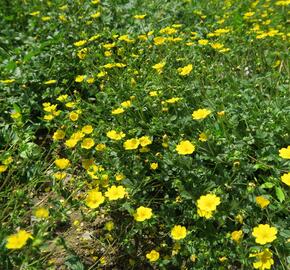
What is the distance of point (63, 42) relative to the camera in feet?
12.4

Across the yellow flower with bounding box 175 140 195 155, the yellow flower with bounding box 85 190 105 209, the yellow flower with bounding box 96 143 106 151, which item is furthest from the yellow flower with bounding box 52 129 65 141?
the yellow flower with bounding box 175 140 195 155

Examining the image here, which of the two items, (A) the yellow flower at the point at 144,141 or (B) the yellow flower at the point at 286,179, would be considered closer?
(B) the yellow flower at the point at 286,179

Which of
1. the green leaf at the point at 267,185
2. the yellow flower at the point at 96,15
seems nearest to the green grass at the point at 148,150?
the green leaf at the point at 267,185

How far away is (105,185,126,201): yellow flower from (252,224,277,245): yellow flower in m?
0.69

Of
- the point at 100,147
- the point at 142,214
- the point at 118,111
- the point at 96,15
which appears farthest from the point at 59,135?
the point at 96,15

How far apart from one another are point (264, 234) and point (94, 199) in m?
0.86

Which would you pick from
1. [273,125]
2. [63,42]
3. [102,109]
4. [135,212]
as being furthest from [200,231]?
[63,42]

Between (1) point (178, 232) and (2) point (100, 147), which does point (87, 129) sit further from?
(1) point (178, 232)

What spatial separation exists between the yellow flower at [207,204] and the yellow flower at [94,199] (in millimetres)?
506

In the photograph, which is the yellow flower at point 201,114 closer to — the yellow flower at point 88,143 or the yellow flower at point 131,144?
the yellow flower at point 131,144

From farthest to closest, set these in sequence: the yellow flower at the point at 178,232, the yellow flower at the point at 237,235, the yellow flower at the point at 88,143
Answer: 1. the yellow flower at the point at 88,143
2. the yellow flower at the point at 178,232
3. the yellow flower at the point at 237,235

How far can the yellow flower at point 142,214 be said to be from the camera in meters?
2.23

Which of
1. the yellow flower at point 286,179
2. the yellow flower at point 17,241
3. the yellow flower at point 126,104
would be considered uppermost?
the yellow flower at point 17,241

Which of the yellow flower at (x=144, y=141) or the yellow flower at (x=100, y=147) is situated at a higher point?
the yellow flower at (x=144, y=141)
